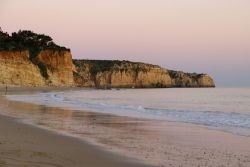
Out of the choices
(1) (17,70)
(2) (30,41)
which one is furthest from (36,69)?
(2) (30,41)

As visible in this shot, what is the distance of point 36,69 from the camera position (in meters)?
90.2

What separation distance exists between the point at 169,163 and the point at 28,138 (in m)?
4.17

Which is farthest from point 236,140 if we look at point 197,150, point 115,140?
point 115,140

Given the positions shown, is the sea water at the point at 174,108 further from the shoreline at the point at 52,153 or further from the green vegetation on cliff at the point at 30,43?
the green vegetation on cliff at the point at 30,43

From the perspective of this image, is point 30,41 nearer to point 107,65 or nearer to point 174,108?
point 174,108

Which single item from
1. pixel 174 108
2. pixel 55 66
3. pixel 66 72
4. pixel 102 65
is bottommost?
pixel 174 108

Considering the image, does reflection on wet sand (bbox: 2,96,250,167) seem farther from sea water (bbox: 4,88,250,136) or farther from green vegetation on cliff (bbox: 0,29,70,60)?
green vegetation on cliff (bbox: 0,29,70,60)

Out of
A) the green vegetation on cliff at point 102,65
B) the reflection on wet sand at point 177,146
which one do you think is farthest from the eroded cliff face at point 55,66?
the reflection on wet sand at point 177,146

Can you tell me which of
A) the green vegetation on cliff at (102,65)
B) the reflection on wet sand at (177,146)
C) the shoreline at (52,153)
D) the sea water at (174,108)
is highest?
the green vegetation on cliff at (102,65)

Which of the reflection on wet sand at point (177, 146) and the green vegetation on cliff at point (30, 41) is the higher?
the green vegetation on cliff at point (30, 41)

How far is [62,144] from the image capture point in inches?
405

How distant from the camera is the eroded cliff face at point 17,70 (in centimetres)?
7794

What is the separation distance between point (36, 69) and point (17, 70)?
8.44 m

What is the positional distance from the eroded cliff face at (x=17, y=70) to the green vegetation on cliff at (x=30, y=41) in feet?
13.2
